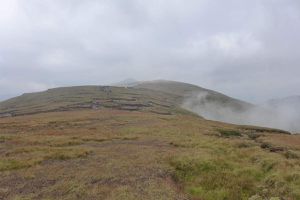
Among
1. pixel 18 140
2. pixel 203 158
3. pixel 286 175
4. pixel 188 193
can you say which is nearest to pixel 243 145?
pixel 203 158

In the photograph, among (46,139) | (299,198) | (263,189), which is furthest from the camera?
(46,139)

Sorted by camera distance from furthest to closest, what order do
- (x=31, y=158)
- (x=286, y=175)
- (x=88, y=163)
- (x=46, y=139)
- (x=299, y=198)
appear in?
(x=46, y=139) < (x=31, y=158) < (x=88, y=163) < (x=286, y=175) < (x=299, y=198)

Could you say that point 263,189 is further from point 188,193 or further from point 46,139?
point 46,139

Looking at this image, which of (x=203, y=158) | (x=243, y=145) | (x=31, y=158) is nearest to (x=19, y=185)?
(x=31, y=158)

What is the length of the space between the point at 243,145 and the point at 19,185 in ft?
101

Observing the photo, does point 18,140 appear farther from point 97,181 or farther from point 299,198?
point 299,198

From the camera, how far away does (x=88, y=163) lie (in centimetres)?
3562

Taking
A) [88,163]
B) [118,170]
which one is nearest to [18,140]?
[88,163]

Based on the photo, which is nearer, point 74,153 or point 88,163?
point 88,163

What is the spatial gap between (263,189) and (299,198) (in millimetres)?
2913

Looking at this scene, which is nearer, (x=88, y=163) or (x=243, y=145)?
(x=88, y=163)

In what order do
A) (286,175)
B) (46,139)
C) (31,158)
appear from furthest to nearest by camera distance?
(46,139) < (31,158) < (286,175)


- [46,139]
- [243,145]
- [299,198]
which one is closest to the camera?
[299,198]

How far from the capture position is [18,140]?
54625 millimetres
